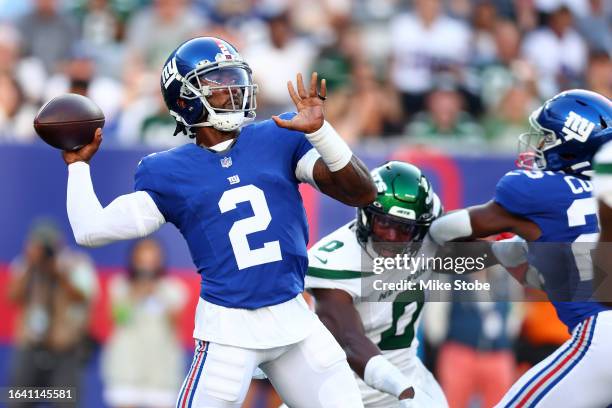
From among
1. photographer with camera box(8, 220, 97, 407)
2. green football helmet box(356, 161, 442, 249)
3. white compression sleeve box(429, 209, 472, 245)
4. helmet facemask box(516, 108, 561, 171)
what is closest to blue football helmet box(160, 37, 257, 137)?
green football helmet box(356, 161, 442, 249)

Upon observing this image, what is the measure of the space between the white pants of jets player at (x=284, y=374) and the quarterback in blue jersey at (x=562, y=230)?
87cm

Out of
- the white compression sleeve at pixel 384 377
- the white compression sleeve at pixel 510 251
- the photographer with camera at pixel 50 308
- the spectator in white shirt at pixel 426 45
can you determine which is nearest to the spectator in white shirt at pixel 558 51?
the spectator in white shirt at pixel 426 45

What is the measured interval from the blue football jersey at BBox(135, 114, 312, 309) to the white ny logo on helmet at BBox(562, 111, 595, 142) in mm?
1286

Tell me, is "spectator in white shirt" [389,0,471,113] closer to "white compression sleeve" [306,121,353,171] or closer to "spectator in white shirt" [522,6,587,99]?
"spectator in white shirt" [522,6,587,99]

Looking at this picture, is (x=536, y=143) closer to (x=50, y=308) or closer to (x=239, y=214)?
(x=239, y=214)

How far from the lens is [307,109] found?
4070 millimetres

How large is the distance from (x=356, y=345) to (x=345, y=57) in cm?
528

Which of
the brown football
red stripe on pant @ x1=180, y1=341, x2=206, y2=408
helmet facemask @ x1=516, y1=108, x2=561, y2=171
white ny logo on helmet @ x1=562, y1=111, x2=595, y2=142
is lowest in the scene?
red stripe on pant @ x1=180, y1=341, x2=206, y2=408

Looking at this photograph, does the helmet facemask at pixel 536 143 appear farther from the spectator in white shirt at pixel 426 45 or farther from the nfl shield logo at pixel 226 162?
the spectator in white shirt at pixel 426 45

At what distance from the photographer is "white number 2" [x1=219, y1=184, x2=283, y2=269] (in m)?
4.23

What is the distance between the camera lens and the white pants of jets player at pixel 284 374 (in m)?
4.23

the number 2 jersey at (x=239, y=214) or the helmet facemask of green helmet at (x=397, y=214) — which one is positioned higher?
the number 2 jersey at (x=239, y=214)

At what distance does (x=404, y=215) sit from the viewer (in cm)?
498

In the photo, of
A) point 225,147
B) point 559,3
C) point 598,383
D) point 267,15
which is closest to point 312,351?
point 225,147
